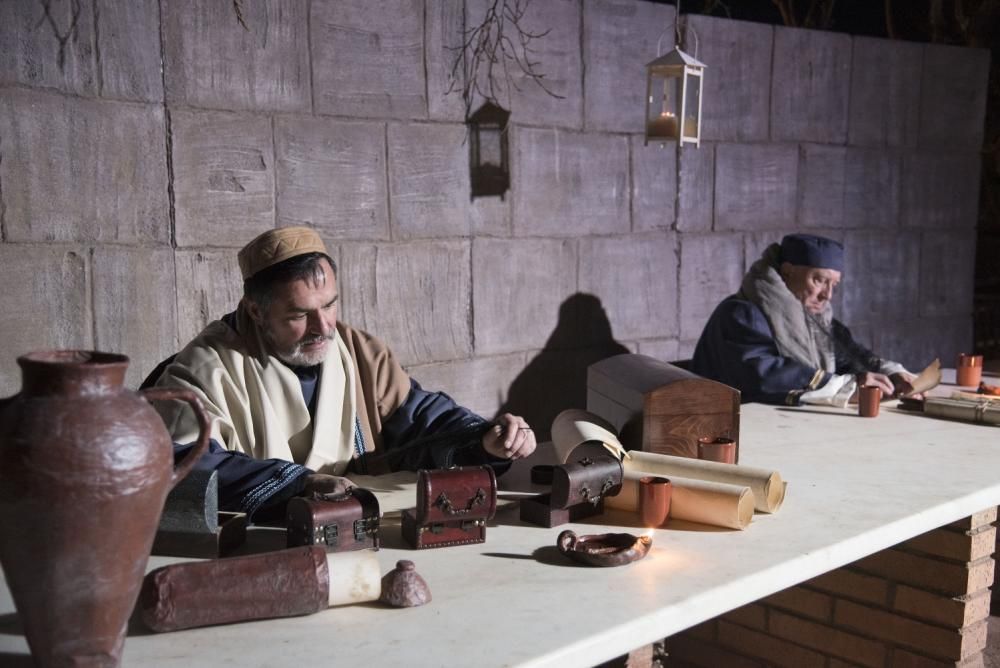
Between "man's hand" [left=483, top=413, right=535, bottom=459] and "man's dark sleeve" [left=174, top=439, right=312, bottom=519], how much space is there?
0.54m

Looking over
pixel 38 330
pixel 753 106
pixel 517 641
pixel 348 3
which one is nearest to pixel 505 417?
pixel 517 641

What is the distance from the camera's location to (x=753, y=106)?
584 centimetres

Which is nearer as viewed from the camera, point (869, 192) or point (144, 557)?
point (144, 557)

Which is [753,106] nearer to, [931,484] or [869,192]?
[869,192]

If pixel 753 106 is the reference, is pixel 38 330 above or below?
below

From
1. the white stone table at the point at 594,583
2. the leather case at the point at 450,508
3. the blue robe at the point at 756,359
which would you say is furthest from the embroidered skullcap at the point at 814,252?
the leather case at the point at 450,508

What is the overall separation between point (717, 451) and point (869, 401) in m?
1.27

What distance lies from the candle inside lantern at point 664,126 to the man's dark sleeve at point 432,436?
1750 millimetres

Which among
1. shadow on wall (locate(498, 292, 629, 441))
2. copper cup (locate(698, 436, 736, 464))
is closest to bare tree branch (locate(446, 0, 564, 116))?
A: shadow on wall (locate(498, 292, 629, 441))

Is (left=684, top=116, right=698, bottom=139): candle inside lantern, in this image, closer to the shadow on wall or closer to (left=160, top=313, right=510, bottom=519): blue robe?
the shadow on wall

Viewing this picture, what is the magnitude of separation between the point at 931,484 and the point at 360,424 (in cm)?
169

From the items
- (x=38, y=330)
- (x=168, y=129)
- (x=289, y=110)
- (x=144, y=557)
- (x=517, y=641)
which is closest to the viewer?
(x=144, y=557)

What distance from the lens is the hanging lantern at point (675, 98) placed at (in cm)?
417

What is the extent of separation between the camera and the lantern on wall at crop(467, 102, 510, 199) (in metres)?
4.73
